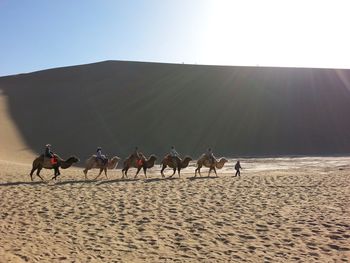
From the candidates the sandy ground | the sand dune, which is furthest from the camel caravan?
the sand dune

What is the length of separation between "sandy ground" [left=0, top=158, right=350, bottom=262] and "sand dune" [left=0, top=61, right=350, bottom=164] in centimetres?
2436

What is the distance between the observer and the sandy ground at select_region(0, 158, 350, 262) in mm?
Answer: 8141

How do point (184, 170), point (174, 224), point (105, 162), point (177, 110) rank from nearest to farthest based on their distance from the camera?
point (174, 224) < point (105, 162) < point (184, 170) < point (177, 110)

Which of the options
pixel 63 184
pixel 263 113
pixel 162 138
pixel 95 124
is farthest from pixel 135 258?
pixel 263 113

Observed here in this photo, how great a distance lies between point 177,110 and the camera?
172 feet

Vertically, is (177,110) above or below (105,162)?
above

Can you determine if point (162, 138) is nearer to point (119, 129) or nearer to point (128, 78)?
point (119, 129)

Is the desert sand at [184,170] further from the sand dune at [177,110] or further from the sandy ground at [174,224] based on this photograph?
the sand dune at [177,110]

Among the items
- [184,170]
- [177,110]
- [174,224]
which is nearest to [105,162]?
[184,170]

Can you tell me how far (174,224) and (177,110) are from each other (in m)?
42.3

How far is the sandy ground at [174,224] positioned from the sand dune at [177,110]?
24360 mm

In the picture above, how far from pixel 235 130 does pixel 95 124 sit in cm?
1443

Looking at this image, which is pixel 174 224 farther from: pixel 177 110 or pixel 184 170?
pixel 177 110

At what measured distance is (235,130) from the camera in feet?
157
